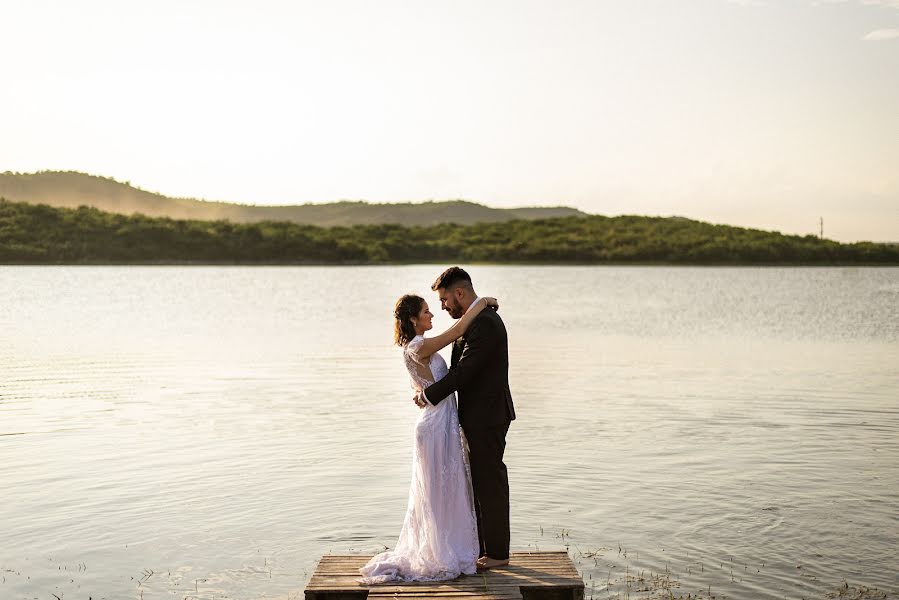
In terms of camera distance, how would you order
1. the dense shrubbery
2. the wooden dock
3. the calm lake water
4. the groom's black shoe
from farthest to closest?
1. the dense shrubbery
2. the calm lake water
3. the groom's black shoe
4. the wooden dock

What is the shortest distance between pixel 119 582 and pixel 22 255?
152962 millimetres

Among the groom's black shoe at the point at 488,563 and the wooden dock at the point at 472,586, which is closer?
the wooden dock at the point at 472,586

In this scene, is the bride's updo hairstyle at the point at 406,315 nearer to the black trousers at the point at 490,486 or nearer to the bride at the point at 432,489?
the bride at the point at 432,489

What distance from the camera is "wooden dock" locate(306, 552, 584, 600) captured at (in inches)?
292

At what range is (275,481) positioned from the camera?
1315 cm

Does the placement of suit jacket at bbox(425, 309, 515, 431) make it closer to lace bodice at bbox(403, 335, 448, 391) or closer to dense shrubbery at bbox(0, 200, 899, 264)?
lace bodice at bbox(403, 335, 448, 391)

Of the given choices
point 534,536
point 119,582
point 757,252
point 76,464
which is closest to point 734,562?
point 534,536

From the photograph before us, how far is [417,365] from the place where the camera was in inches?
310

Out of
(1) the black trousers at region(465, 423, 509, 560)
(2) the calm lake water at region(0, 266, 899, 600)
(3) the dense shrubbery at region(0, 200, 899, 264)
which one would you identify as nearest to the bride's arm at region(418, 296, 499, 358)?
(1) the black trousers at region(465, 423, 509, 560)

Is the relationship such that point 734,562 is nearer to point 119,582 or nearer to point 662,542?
point 662,542

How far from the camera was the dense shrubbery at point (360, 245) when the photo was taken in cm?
15462

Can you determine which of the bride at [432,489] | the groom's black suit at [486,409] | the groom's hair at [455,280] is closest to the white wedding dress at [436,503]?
the bride at [432,489]

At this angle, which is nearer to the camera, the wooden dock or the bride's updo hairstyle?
the wooden dock

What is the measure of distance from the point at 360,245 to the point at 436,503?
162563mm
